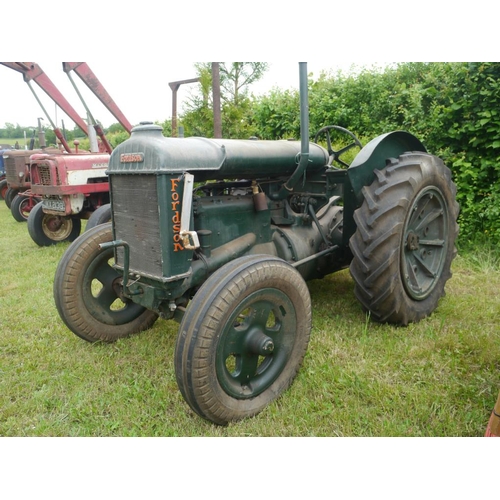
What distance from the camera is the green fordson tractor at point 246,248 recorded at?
2.26 metres

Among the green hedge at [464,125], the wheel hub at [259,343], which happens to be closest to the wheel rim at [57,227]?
the green hedge at [464,125]

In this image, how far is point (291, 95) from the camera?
7.82 m

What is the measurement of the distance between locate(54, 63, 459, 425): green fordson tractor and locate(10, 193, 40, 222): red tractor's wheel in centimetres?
781

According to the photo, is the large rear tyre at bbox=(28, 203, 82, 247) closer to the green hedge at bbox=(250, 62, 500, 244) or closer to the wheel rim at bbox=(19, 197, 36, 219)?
the wheel rim at bbox=(19, 197, 36, 219)

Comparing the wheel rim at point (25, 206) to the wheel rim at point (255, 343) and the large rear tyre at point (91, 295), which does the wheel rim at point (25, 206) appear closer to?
the large rear tyre at point (91, 295)

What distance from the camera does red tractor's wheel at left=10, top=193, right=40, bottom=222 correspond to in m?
9.84

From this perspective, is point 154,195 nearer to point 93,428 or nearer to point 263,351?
point 263,351

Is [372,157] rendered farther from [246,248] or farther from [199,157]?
[199,157]

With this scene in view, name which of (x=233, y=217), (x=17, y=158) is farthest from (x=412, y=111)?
(x=17, y=158)

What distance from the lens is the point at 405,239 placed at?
10.3 ft

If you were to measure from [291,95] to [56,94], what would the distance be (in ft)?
13.9

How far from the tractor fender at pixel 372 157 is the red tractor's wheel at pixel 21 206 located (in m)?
8.51

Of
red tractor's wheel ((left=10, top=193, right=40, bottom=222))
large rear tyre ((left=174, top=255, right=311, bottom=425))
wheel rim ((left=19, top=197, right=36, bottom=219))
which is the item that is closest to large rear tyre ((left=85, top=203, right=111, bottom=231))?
large rear tyre ((left=174, top=255, right=311, bottom=425))

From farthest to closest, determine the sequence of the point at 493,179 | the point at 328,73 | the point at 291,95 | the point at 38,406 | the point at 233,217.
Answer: the point at 328,73, the point at 291,95, the point at 493,179, the point at 233,217, the point at 38,406
